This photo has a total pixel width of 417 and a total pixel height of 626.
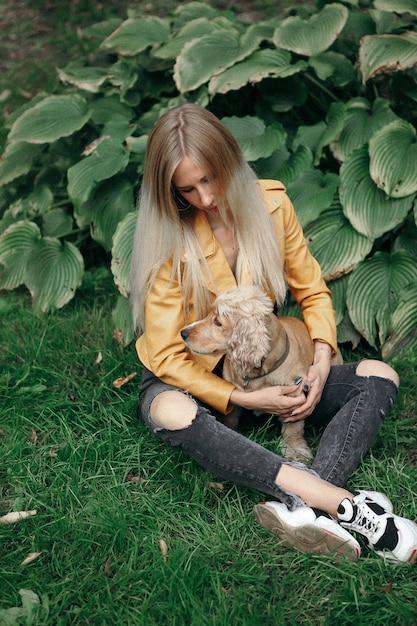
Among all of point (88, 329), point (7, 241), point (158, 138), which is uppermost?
point (158, 138)

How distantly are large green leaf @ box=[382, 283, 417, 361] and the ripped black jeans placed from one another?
2.28 feet

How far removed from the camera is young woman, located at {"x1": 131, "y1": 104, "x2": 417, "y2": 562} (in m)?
2.70

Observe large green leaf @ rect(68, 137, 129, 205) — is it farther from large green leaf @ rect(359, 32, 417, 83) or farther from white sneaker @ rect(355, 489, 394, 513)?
white sneaker @ rect(355, 489, 394, 513)

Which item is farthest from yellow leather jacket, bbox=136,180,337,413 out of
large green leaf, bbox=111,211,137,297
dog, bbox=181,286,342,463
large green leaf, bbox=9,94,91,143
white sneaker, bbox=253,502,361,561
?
large green leaf, bbox=9,94,91,143

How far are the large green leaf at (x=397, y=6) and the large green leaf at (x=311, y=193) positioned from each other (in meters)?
1.10

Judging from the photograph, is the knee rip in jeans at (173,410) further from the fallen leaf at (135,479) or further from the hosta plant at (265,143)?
the hosta plant at (265,143)

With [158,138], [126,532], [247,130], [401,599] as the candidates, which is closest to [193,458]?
[126,532]

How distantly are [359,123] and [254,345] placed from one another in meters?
2.16

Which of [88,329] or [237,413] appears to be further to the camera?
[88,329]

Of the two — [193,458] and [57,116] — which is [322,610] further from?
[57,116]

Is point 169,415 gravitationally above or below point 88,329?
above

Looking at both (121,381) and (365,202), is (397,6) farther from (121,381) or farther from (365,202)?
(121,381)

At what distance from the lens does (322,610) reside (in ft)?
8.19

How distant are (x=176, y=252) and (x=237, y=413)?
843mm
